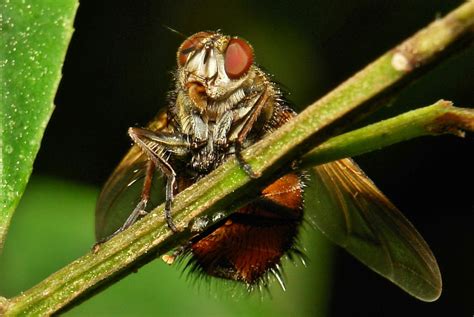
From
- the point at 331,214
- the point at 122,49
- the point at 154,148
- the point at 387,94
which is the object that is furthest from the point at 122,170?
the point at 387,94

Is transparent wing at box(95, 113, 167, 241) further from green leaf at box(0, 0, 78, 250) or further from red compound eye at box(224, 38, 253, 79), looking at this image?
green leaf at box(0, 0, 78, 250)

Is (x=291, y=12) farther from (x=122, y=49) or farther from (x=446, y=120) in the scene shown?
(x=446, y=120)

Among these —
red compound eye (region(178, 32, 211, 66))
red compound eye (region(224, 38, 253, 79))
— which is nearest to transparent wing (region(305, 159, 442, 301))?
red compound eye (region(224, 38, 253, 79))

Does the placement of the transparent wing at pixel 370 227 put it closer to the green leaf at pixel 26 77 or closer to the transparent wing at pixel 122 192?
the transparent wing at pixel 122 192

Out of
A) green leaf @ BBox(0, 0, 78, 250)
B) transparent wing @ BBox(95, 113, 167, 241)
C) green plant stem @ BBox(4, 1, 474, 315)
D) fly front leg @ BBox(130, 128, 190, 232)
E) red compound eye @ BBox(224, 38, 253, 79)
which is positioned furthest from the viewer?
transparent wing @ BBox(95, 113, 167, 241)

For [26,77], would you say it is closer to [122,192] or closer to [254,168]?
[254,168]

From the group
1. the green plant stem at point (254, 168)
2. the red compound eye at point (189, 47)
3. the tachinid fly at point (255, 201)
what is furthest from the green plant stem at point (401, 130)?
the red compound eye at point (189, 47)

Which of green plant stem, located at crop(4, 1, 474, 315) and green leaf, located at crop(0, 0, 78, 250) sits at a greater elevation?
green leaf, located at crop(0, 0, 78, 250)
